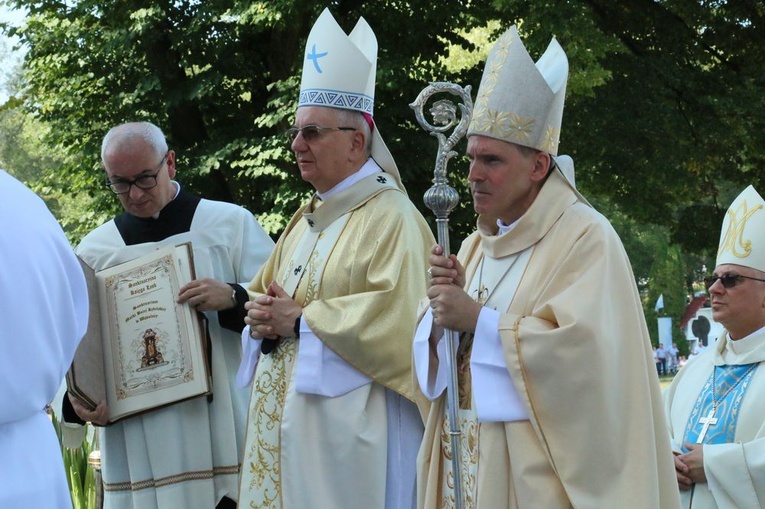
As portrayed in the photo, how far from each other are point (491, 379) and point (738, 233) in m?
2.17

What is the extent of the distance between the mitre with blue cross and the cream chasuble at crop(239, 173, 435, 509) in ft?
4.76

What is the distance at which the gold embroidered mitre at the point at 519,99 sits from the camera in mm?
3824

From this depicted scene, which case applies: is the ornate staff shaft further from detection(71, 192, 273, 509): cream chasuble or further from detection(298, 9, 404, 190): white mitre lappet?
detection(71, 192, 273, 509): cream chasuble

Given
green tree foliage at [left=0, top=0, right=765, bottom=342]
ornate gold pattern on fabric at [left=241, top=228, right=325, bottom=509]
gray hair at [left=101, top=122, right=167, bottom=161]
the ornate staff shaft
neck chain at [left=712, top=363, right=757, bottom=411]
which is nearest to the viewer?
the ornate staff shaft

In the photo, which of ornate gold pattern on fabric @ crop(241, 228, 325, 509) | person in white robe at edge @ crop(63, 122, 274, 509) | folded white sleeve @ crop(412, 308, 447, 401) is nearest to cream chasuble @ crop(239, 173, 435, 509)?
ornate gold pattern on fabric @ crop(241, 228, 325, 509)

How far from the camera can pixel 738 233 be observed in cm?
529

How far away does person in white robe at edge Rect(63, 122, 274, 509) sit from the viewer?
5211 millimetres

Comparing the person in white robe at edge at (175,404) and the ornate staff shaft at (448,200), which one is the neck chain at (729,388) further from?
the person in white robe at edge at (175,404)

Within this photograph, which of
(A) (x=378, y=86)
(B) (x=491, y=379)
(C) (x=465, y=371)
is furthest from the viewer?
(A) (x=378, y=86)

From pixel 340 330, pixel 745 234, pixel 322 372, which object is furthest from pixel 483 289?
pixel 745 234

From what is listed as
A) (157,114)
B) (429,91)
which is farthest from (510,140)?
(157,114)

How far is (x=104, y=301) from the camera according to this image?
17.0ft

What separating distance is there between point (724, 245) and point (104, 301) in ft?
9.57

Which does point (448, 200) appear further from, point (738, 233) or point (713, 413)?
point (738, 233)
